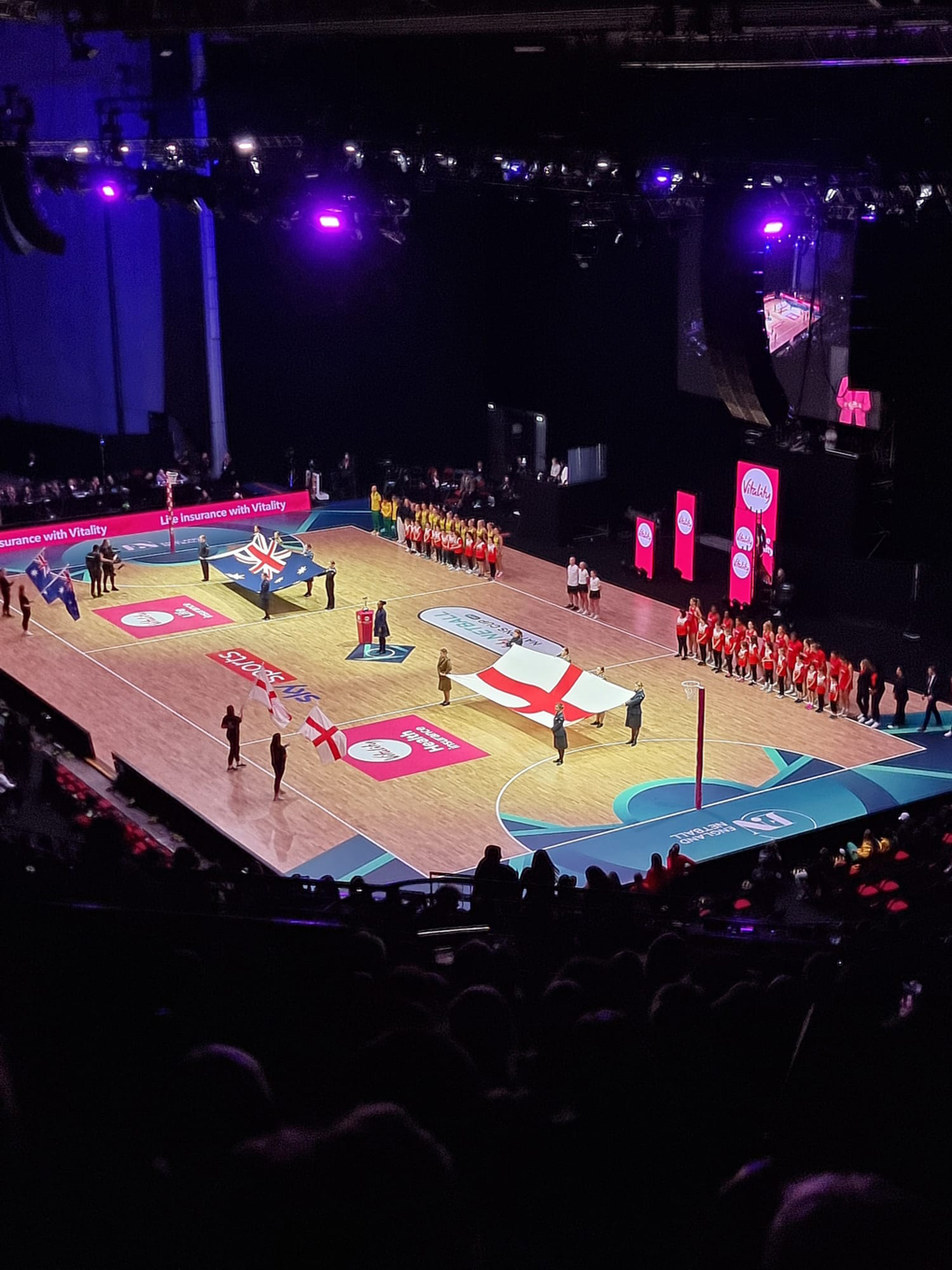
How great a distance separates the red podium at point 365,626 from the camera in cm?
2725

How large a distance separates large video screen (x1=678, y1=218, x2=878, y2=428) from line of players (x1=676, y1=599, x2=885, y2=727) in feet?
14.9

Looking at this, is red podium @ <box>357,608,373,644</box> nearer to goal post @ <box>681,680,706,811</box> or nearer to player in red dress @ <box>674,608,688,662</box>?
player in red dress @ <box>674,608,688,662</box>

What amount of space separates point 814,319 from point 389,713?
11.5 m

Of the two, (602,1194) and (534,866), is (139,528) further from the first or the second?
(602,1194)

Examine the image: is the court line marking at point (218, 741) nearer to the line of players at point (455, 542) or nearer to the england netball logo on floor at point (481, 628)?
the england netball logo on floor at point (481, 628)

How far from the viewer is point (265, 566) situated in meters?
30.0

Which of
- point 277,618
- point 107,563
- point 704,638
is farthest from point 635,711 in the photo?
point 107,563

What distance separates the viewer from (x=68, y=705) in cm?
2395

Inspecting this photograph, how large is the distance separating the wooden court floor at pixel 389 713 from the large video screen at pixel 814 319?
573 cm

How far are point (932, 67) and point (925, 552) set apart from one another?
8.59 m

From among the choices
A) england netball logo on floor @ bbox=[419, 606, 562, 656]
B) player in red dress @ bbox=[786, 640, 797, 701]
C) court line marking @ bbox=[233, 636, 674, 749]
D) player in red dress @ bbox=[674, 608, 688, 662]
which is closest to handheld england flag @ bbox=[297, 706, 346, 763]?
court line marking @ bbox=[233, 636, 674, 749]

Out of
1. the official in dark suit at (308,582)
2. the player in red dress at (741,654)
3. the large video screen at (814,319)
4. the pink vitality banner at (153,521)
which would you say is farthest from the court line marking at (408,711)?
the pink vitality banner at (153,521)

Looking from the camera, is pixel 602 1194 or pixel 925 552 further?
pixel 925 552

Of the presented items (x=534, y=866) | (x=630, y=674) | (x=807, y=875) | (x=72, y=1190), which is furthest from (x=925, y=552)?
(x=72, y=1190)
